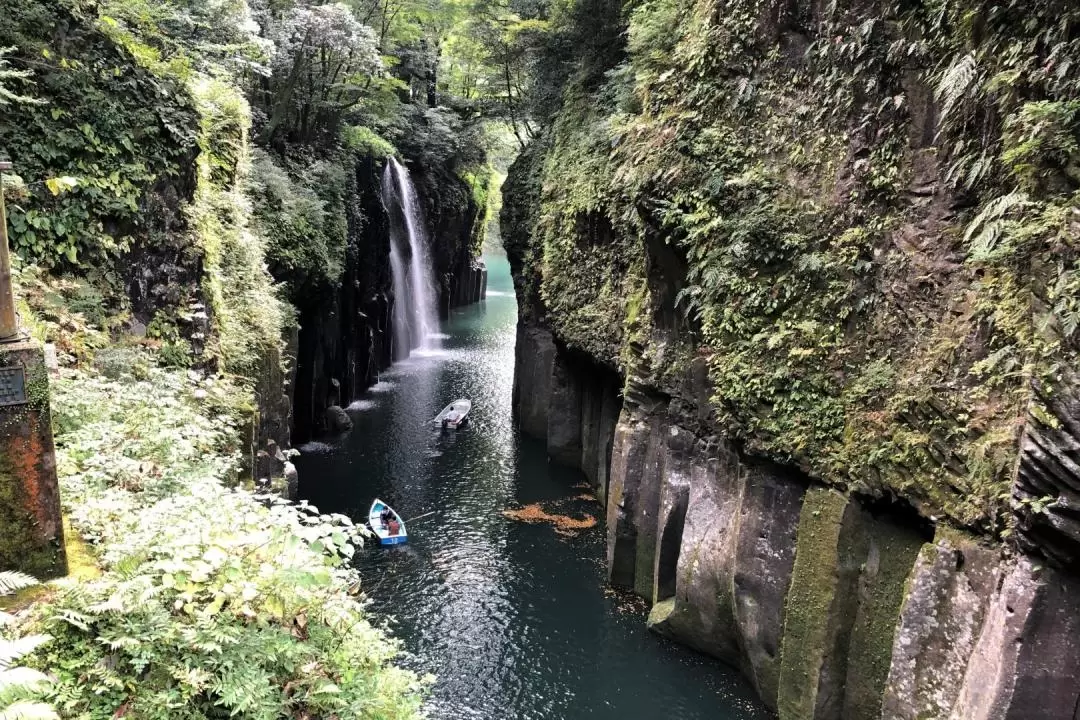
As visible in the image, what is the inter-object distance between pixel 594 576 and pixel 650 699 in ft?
15.1

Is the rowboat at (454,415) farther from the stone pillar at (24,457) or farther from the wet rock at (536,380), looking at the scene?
the stone pillar at (24,457)

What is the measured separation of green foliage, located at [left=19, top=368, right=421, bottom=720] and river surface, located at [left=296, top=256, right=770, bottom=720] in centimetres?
829

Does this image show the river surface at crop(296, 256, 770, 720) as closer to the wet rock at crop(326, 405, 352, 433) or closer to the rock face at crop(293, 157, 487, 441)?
the wet rock at crop(326, 405, 352, 433)

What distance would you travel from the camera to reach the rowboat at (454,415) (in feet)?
95.0

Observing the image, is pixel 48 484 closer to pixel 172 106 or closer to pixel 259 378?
pixel 172 106

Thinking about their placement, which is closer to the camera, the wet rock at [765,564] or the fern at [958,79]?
the fern at [958,79]

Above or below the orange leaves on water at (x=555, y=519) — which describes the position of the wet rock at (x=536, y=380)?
above

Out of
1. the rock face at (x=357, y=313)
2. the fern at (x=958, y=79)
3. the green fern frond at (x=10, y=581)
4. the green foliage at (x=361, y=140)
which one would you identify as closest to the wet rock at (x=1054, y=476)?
the fern at (x=958, y=79)

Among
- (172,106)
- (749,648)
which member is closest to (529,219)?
(172,106)

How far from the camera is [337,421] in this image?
1128 inches

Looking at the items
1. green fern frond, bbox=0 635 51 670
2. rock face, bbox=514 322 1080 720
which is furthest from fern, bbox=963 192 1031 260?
green fern frond, bbox=0 635 51 670

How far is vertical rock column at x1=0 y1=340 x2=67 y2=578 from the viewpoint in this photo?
16.7 feet

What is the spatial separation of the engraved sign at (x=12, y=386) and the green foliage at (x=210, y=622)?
1.27m

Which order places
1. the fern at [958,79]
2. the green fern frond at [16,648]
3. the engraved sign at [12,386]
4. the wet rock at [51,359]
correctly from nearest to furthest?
the green fern frond at [16,648]
the engraved sign at [12,386]
the wet rock at [51,359]
the fern at [958,79]
